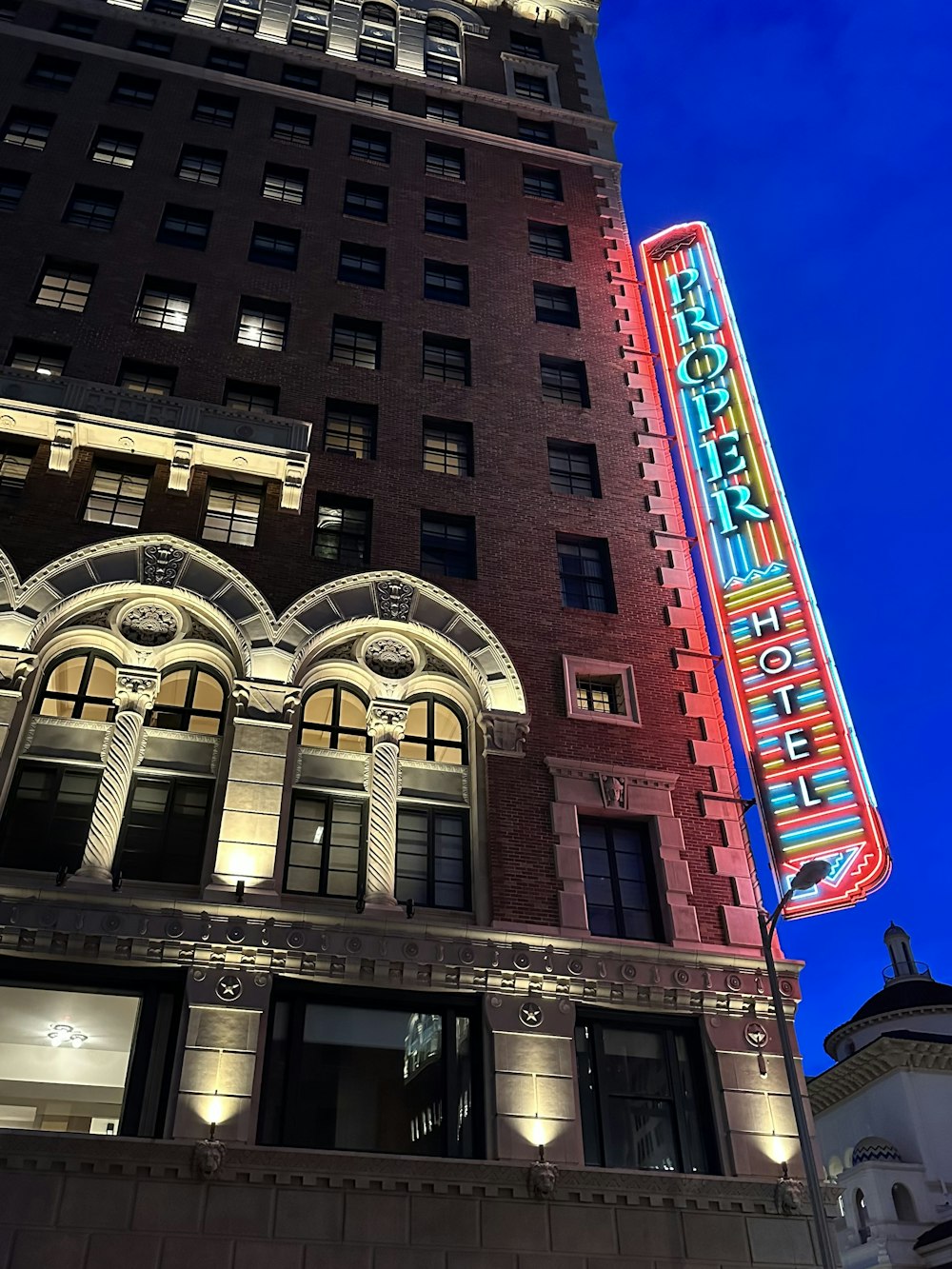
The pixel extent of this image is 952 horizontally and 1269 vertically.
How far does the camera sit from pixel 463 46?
145 feet

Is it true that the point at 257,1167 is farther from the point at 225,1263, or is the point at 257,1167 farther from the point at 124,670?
the point at 124,670

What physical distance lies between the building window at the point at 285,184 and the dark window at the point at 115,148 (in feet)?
13.3

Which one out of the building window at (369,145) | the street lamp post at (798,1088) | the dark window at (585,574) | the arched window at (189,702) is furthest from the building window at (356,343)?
the street lamp post at (798,1088)

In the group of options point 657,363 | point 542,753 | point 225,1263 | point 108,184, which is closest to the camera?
point 225,1263

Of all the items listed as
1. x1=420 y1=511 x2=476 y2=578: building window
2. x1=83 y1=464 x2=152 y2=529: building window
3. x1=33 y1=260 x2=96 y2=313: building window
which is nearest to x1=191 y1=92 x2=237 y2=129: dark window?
x1=33 y1=260 x2=96 y2=313: building window

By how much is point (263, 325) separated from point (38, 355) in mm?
5913

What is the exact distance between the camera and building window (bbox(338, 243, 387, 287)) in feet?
107

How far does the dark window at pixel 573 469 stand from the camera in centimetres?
2917

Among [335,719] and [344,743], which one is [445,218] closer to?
[335,719]

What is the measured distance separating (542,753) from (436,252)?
704 inches

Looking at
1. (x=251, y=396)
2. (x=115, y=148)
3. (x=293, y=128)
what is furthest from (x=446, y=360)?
(x=115, y=148)

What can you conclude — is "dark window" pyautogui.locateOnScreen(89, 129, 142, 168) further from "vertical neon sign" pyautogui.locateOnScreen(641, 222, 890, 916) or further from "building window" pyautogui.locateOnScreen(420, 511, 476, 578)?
"vertical neon sign" pyautogui.locateOnScreen(641, 222, 890, 916)

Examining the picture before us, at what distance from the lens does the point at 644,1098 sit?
1973 centimetres

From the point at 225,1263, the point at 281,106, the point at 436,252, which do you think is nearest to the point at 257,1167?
the point at 225,1263
